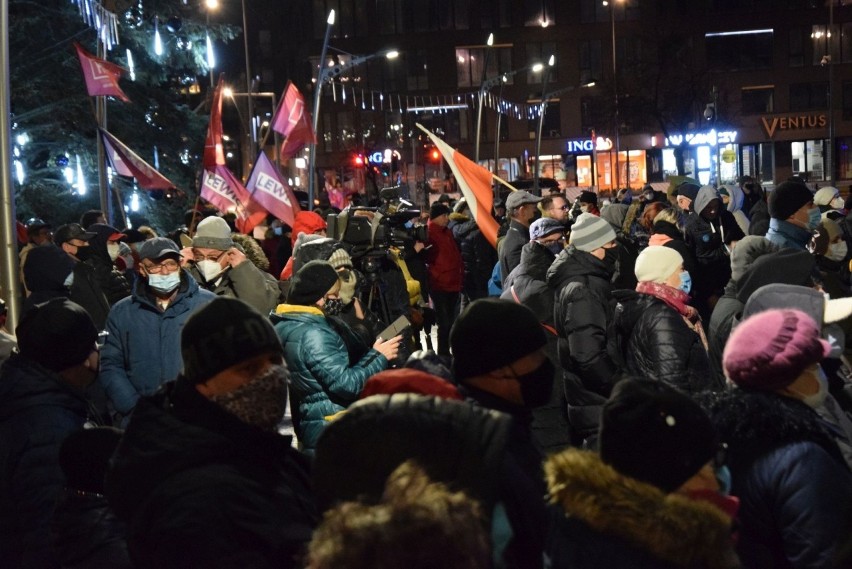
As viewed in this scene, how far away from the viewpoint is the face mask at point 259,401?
2803 mm

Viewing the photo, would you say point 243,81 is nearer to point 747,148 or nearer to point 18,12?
point 747,148

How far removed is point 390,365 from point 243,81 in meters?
78.4

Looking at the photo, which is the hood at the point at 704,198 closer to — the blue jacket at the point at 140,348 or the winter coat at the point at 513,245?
the winter coat at the point at 513,245

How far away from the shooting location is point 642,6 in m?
67.4

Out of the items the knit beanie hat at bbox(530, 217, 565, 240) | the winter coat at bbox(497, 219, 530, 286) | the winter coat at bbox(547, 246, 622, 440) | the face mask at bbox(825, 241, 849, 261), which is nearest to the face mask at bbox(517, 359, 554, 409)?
the winter coat at bbox(547, 246, 622, 440)

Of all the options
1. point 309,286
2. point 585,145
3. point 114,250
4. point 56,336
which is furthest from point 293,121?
point 585,145

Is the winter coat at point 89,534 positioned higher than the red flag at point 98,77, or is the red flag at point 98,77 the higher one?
the red flag at point 98,77

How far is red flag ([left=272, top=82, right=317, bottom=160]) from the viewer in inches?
693

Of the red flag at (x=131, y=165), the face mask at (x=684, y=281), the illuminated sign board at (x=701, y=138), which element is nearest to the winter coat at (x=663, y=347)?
the face mask at (x=684, y=281)

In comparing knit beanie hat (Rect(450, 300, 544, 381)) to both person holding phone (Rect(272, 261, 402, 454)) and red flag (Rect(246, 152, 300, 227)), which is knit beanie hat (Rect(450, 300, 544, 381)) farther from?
red flag (Rect(246, 152, 300, 227))

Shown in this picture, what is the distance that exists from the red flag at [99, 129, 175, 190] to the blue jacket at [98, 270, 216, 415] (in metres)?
8.86

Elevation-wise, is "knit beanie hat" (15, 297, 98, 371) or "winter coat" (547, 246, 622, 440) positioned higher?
"knit beanie hat" (15, 297, 98, 371)

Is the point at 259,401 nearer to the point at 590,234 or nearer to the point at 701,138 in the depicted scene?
the point at 590,234

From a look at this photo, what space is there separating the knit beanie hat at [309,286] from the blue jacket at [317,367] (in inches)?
2.6
